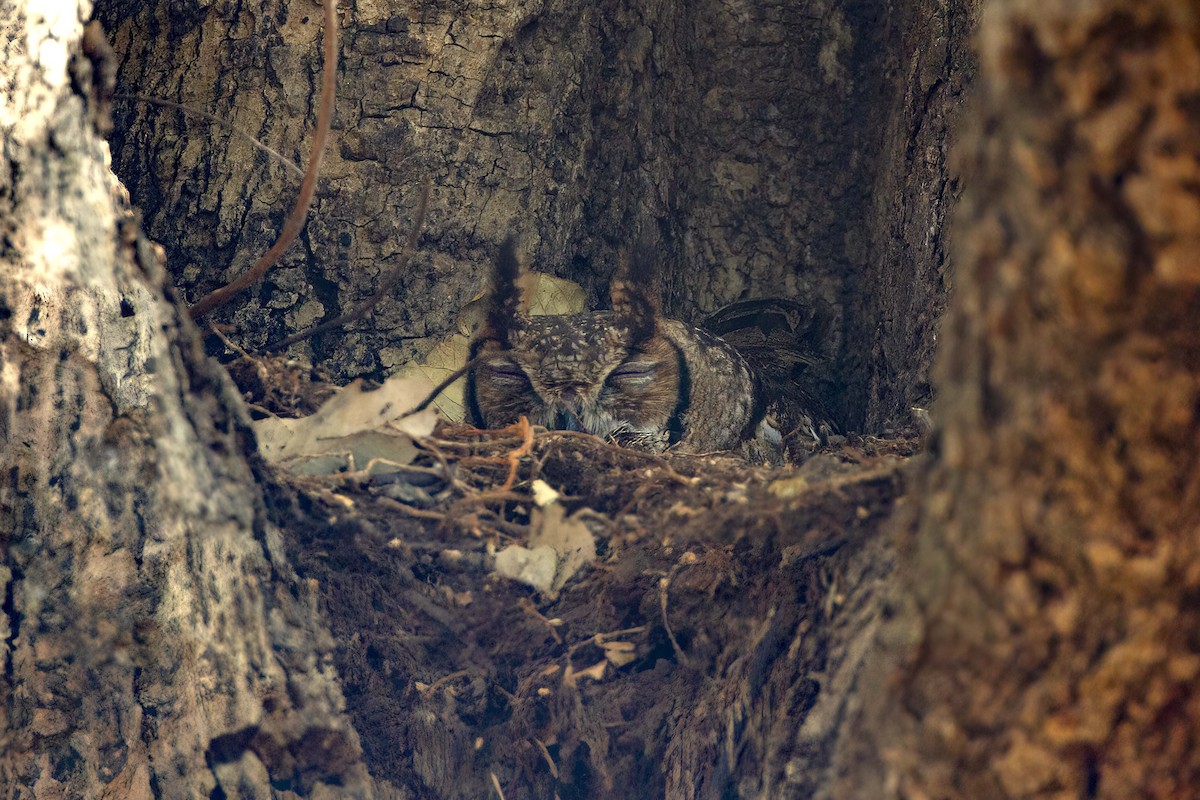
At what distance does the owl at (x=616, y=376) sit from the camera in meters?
3.12

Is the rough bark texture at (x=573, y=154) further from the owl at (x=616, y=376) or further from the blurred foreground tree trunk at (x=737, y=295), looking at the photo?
the owl at (x=616, y=376)

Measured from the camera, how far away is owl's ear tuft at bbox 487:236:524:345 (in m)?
3.17

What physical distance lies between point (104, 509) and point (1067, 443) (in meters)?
1.46

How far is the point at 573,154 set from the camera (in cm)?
336

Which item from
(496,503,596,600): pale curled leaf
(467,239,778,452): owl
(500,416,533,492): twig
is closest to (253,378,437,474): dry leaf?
(500,416,533,492): twig

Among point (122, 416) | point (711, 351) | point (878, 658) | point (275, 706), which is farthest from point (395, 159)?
point (878, 658)

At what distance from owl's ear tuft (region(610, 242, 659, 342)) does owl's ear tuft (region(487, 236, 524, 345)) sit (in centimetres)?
31

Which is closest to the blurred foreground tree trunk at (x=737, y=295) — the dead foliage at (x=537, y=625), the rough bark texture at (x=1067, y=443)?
the rough bark texture at (x=1067, y=443)

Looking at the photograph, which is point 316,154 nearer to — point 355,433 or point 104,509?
point 355,433

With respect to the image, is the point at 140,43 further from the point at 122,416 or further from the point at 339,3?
the point at 122,416

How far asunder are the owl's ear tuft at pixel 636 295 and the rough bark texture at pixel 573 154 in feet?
0.84

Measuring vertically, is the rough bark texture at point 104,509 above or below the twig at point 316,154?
below

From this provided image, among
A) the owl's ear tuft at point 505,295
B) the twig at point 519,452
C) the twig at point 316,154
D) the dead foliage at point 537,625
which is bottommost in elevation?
the dead foliage at point 537,625

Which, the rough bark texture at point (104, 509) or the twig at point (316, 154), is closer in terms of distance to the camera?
the rough bark texture at point (104, 509)
